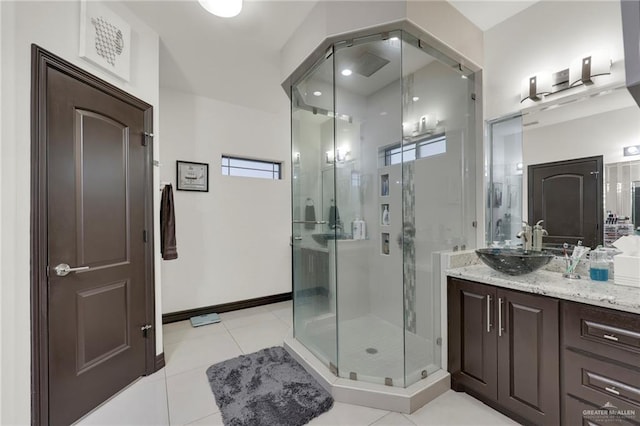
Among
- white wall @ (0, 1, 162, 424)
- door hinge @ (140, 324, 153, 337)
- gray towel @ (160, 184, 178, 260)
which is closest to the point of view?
white wall @ (0, 1, 162, 424)

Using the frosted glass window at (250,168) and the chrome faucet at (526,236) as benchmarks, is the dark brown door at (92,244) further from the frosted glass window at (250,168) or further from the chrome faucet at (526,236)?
the chrome faucet at (526,236)

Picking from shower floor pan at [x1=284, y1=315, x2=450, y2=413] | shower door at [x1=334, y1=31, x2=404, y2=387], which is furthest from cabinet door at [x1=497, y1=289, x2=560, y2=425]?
shower door at [x1=334, y1=31, x2=404, y2=387]

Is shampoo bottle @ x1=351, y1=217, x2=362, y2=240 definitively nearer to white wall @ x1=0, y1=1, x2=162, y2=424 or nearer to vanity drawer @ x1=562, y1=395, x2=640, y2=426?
vanity drawer @ x1=562, y1=395, x2=640, y2=426

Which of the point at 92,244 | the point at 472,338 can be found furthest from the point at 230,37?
the point at 472,338

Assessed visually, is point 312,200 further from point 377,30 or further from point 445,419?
point 445,419

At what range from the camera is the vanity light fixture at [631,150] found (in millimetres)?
1565

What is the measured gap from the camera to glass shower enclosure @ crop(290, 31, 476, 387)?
2.15m

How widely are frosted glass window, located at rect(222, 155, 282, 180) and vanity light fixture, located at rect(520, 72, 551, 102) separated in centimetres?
309

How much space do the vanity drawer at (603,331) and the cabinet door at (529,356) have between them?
65 mm

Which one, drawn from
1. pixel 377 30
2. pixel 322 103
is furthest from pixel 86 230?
pixel 377 30

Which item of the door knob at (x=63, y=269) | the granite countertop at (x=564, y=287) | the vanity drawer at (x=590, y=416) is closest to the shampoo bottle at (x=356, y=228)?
the granite countertop at (x=564, y=287)

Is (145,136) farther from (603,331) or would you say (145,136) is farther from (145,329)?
(603,331)

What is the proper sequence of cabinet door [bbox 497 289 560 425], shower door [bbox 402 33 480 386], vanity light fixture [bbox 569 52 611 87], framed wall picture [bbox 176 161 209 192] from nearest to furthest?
cabinet door [bbox 497 289 560 425] < vanity light fixture [bbox 569 52 611 87] < shower door [bbox 402 33 480 386] < framed wall picture [bbox 176 161 209 192]

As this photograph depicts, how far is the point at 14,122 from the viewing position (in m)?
1.37
